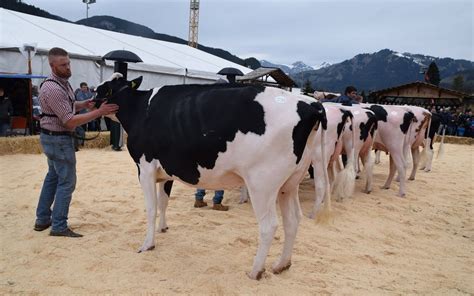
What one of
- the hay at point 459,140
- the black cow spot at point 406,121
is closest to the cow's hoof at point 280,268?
the black cow spot at point 406,121

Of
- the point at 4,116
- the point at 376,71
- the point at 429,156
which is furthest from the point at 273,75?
the point at 376,71

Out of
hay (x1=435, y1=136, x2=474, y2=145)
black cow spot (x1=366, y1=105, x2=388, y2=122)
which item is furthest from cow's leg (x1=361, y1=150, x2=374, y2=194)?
hay (x1=435, y1=136, x2=474, y2=145)

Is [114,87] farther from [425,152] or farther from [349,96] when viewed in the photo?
[425,152]

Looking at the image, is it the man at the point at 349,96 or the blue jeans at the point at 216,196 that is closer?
the blue jeans at the point at 216,196

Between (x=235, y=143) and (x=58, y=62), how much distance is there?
82.9 inches

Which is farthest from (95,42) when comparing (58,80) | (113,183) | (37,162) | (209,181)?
(209,181)

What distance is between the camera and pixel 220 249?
4086 mm

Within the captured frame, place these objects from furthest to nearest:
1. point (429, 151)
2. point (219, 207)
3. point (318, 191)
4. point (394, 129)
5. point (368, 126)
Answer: point (429, 151), point (394, 129), point (368, 126), point (219, 207), point (318, 191)

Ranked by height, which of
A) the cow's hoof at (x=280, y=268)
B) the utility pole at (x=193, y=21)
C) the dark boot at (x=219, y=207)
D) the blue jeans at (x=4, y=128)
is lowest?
the dark boot at (x=219, y=207)

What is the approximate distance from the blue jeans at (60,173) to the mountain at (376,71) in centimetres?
13441

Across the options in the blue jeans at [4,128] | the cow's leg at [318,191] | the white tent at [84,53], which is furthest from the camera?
the white tent at [84,53]

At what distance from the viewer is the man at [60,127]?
3.89 meters

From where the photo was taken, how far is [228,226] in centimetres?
484

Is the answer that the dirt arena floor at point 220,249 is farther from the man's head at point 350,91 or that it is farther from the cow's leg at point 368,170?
the man's head at point 350,91
